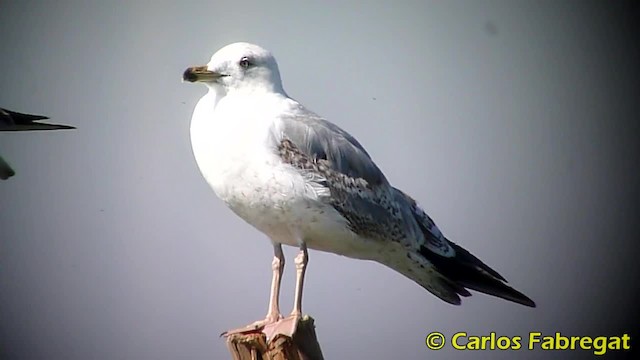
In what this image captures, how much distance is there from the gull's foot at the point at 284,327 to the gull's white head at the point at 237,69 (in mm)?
638

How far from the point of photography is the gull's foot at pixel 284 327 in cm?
205

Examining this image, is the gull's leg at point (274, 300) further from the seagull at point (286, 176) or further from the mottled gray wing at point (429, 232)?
the mottled gray wing at point (429, 232)

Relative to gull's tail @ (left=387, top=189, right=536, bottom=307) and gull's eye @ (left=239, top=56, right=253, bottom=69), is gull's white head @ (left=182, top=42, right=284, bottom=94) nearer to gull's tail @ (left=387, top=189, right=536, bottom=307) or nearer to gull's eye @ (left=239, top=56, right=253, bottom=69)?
gull's eye @ (left=239, top=56, right=253, bottom=69)

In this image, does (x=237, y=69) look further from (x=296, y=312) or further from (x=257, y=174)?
(x=296, y=312)

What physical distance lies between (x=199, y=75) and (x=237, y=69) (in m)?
0.11

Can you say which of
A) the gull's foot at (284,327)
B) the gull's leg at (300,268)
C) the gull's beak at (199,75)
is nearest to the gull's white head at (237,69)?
the gull's beak at (199,75)

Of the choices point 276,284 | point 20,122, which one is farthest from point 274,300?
point 20,122

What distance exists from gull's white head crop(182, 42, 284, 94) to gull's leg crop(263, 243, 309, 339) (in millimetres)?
477

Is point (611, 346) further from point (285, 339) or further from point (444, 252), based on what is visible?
point (285, 339)

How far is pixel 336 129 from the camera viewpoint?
2.31 m

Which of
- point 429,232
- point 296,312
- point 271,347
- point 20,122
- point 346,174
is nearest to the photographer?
point 271,347

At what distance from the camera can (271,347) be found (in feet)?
6.61

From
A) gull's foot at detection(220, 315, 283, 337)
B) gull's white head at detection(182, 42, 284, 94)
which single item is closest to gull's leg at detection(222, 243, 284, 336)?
gull's foot at detection(220, 315, 283, 337)

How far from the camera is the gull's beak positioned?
7.04 ft
